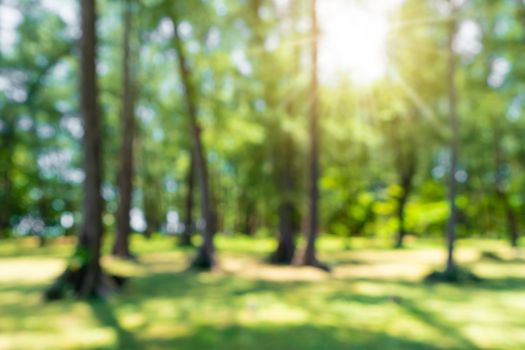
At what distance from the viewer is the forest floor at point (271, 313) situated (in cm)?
710

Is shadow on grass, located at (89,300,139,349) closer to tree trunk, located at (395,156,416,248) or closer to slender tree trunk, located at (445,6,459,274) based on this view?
slender tree trunk, located at (445,6,459,274)

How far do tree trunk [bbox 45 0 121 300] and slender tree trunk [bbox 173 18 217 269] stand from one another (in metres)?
3.80

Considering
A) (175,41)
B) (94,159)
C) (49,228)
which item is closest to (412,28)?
(175,41)

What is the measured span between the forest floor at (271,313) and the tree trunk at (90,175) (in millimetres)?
779

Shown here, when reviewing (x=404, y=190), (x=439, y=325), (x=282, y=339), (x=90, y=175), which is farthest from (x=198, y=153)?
(x=404, y=190)

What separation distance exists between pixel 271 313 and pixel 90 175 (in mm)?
4902

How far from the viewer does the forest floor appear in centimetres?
710

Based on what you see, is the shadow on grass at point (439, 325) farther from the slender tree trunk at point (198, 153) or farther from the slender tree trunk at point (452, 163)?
the slender tree trunk at point (198, 153)

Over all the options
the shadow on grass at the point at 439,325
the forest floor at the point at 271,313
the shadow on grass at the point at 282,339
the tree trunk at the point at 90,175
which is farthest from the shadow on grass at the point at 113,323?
the shadow on grass at the point at 439,325

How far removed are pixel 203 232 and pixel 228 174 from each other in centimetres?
2884

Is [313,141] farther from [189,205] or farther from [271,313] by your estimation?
[189,205]

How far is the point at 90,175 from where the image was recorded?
10.8 metres

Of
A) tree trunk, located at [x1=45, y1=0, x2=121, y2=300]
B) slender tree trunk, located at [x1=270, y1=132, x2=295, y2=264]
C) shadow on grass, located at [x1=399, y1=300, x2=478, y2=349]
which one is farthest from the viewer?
slender tree trunk, located at [x1=270, y1=132, x2=295, y2=264]

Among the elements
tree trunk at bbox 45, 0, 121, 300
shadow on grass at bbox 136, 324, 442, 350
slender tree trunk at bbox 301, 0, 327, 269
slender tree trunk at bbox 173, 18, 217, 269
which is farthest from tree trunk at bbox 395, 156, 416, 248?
shadow on grass at bbox 136, 324, 442, 350
